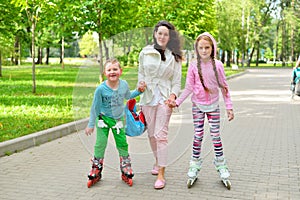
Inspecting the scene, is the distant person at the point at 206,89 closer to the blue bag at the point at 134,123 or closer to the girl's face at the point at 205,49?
the girl's face at the point at 205,49

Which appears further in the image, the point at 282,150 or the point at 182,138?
the point at 282,150

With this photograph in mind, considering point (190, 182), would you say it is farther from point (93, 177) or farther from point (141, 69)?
point (141, 69)

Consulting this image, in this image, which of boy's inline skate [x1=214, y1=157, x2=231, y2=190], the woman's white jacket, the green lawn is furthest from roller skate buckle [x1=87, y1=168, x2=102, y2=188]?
boy's inline skate [x1=214, y1=157, x2=231, y2=190]

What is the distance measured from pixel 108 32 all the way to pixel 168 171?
936 cm

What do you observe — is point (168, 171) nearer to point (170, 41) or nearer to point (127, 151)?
point (127, 151)

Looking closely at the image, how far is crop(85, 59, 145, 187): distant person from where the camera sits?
16.1 feet

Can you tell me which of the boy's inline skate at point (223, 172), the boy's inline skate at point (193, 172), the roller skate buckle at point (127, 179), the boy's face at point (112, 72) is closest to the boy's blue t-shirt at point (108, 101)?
the boy's face at point (112, 72)

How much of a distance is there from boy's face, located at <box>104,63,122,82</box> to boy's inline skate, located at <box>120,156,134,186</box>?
98cm

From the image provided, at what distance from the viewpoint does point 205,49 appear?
4910 millimetres

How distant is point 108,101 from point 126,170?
0.85m

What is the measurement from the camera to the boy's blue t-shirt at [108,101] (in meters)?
4.92

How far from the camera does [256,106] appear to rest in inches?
517

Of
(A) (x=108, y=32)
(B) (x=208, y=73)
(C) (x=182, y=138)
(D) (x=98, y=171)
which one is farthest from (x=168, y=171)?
(A) (x=108, y=32)

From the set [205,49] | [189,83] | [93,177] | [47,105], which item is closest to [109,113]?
[93,177]
